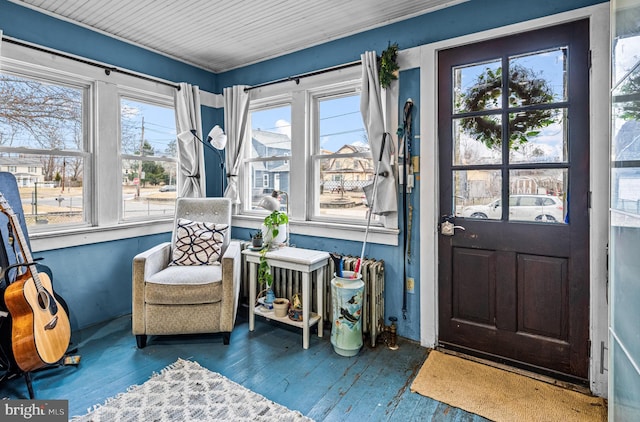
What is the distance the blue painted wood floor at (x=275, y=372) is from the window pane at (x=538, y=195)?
1195 mm

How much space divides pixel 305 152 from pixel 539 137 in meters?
1.81

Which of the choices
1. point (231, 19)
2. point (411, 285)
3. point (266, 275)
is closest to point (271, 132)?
point (231, 19)

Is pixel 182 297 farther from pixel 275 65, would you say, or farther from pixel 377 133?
pixel 275 65

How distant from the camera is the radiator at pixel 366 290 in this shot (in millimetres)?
2438

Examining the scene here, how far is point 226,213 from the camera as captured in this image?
9.95 ft

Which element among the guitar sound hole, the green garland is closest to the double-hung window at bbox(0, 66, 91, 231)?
the guitar sound hole

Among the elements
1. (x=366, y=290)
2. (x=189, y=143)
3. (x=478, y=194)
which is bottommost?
(x=366, y=290)

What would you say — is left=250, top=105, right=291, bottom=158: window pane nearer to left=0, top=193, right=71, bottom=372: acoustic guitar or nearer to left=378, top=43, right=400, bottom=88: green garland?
left=378, top=43, right=400, bottom=88: green garland

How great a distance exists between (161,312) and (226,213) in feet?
3.36

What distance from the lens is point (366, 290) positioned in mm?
2490

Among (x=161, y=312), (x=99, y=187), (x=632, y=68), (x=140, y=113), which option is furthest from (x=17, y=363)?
(x=632, y=68)

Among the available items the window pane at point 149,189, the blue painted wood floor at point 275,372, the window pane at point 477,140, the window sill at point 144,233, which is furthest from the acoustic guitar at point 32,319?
the window pane at point 477,140

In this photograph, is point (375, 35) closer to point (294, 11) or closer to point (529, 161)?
point (294, 11)

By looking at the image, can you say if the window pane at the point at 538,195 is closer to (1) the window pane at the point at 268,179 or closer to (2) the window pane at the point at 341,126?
(2) the window pane at the point at 341,126
